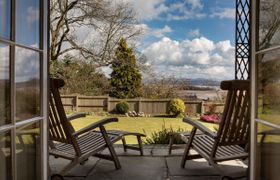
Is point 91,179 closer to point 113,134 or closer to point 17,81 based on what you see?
point 113,134

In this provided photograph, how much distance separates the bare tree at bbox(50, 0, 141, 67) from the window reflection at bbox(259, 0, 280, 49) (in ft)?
28.6

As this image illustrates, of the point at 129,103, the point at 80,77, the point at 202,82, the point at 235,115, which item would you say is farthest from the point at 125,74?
the point at 235,115

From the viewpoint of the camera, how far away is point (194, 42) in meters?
11.4

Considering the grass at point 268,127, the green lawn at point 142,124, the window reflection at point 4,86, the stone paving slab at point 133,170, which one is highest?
the window reflection at point 4,86

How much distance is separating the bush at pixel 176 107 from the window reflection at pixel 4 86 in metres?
8.87

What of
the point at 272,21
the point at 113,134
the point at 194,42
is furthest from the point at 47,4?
the point at 194,42

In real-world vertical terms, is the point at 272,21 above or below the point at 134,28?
below

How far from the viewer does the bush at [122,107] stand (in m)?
10.6

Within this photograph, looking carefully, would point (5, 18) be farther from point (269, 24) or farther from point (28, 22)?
point (269, 24)


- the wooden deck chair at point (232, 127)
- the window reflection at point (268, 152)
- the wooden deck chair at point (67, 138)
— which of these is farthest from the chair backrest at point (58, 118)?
the window reflection at point (268, 152)

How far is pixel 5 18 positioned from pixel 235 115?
224 cm

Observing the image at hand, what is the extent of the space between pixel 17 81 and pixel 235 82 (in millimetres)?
1878

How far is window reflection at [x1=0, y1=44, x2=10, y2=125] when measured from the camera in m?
1.44

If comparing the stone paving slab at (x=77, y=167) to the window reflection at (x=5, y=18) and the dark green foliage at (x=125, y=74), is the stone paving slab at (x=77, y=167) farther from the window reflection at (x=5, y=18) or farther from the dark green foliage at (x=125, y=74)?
the dark green foliage at (x=125, y=74)
